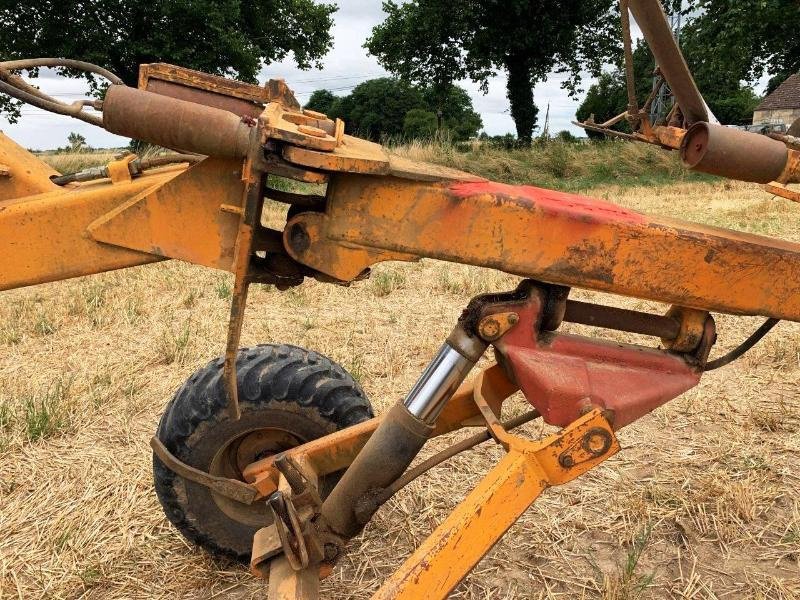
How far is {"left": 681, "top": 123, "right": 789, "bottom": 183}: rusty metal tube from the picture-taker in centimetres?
162

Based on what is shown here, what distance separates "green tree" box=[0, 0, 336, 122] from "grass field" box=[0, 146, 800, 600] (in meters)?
19.4

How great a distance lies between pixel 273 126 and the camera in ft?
4.92

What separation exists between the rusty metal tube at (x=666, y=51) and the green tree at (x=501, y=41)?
25.4m

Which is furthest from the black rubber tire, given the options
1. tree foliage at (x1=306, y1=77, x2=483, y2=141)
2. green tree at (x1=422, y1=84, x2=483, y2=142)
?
tree foliage at (x1=306, y1=77, x2=483, y2=141)

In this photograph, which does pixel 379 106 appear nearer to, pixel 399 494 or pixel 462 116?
pixel 462 116

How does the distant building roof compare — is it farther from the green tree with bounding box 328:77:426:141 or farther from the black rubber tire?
the black rubber tire

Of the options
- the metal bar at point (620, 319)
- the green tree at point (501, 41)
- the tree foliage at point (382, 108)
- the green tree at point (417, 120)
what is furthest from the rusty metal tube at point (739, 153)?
the tree foliage at point (382, 108)

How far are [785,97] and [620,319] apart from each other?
50.0 metres

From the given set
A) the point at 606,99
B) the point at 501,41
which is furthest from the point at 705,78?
the point at 606,99

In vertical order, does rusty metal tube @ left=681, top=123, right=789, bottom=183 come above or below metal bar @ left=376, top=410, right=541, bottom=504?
above

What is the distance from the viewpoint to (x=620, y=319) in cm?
200

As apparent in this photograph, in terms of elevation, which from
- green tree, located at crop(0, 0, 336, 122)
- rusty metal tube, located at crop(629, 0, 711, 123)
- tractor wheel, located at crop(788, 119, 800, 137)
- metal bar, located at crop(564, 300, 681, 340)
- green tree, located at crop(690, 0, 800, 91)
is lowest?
metal bar, located at crop(564, 300, 681, 340)

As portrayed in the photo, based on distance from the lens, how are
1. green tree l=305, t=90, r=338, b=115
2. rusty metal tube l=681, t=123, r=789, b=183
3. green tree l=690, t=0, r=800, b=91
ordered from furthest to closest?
green tree l=305, t=90, r=338, b=115
green tree l=690, t=0, r=800, b=91
rusty metal tube l=681, t=123, r=789, b=183

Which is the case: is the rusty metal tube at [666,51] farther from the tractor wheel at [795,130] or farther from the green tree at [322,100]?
the green tree at [322,100]
